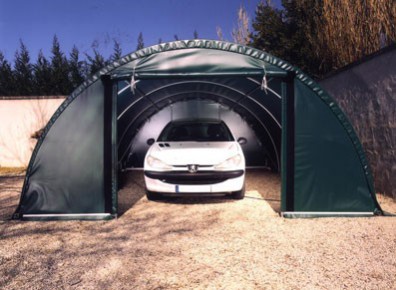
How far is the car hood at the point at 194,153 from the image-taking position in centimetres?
554

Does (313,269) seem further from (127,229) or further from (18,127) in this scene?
(18,127)

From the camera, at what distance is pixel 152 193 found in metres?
6.09

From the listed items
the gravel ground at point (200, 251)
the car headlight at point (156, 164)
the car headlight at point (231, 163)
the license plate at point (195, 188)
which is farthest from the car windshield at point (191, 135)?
the gravel ground at point (200, 251)

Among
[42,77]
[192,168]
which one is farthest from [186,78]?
[42,77]

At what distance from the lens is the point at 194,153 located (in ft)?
18.6

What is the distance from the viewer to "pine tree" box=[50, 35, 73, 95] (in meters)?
13.9

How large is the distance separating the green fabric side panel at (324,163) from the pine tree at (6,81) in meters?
13.9

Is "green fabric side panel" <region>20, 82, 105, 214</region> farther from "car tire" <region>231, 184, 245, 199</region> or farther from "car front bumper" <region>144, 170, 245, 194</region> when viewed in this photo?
"car tire" <region>231, 184, 245, 199</region>

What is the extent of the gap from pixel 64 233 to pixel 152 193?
198cm

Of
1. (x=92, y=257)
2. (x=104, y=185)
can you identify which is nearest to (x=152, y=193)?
(x=104, y=185)

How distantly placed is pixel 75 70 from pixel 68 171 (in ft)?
35.3

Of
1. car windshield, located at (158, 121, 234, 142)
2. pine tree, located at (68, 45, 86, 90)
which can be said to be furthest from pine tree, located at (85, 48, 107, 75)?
car windshield, located at (158, 121, 234, 142)

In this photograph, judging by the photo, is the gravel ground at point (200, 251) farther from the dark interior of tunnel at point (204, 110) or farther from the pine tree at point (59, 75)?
the pine tree at point (59, 75)

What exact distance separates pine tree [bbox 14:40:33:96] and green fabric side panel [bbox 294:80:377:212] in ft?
43.2
